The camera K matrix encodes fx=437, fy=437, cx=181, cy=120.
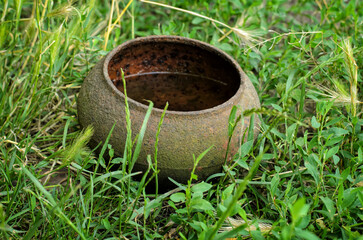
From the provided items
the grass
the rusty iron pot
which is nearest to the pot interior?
the rusty iron pot

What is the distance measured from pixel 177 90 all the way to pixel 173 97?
2.8 inches

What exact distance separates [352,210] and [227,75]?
0.90 metres

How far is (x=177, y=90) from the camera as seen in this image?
230cm

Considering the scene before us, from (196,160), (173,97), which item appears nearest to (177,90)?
(173,97)

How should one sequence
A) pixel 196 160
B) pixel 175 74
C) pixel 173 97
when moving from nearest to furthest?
pixel 196 160 < pixel 173 97 < pixel 175 74

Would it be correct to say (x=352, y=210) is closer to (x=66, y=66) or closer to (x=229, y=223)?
(x=229, y=223)

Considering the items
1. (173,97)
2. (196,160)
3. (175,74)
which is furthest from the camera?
(175,74)

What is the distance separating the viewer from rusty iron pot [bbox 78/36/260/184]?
172 centimetres

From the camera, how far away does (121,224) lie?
1716 millimetres

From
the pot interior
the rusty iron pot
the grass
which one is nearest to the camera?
the grass

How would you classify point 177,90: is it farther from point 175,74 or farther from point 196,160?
point 196,160

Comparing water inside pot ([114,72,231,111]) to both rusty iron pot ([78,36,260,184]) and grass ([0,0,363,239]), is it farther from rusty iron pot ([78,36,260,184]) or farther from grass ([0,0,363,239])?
grass ([0,0,363,239])

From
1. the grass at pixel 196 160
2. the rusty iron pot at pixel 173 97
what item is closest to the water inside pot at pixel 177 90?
the rusty iron pot at pixel 173 97

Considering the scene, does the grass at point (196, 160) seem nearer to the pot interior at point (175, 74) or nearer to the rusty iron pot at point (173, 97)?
the rusty iron pot at point (173, 97)
